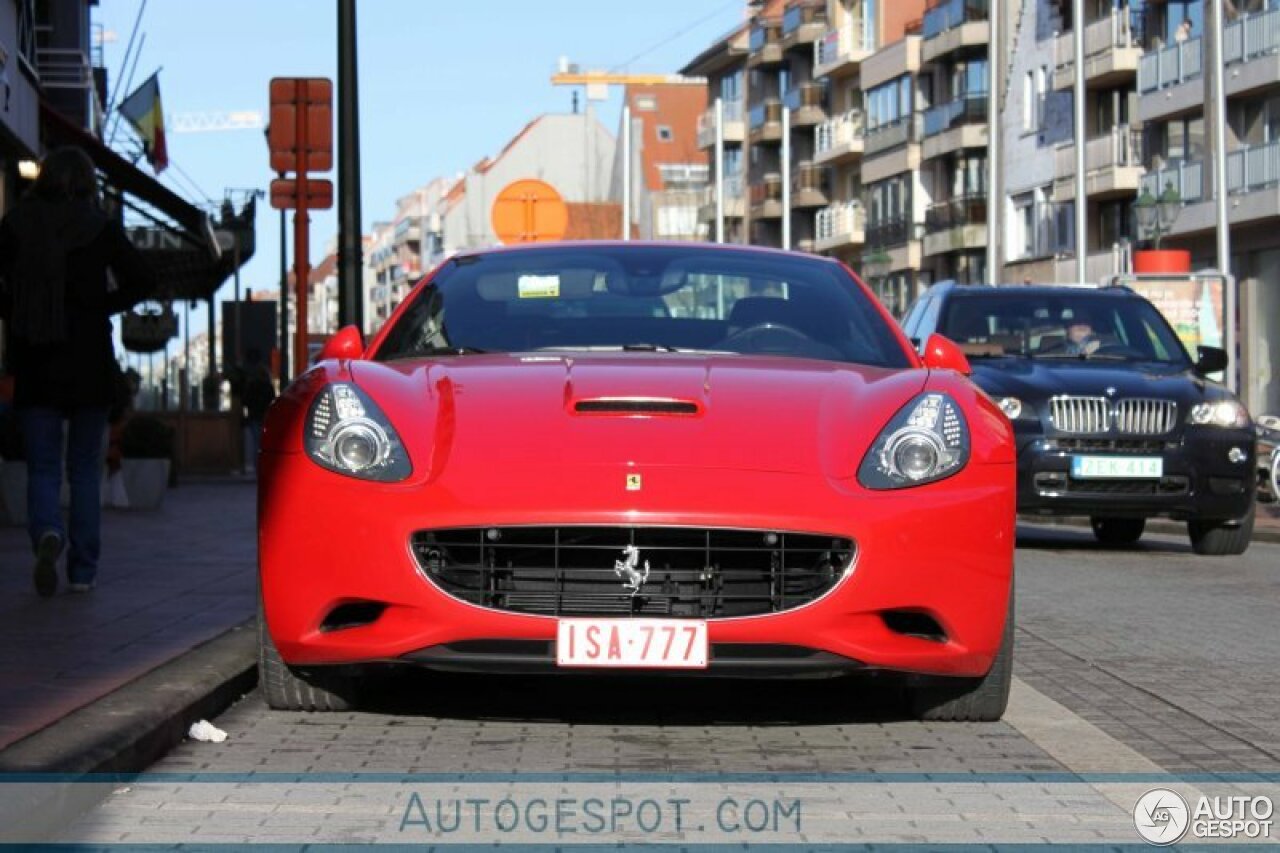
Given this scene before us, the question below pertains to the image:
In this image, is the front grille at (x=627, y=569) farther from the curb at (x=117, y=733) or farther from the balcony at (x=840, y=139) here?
the balcony at (x=840, y=139)

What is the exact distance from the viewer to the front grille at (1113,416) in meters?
15.1

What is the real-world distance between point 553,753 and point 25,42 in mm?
22660

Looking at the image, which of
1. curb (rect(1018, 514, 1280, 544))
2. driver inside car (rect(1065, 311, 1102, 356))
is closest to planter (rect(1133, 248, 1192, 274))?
curb (rect(1018, 514, 1280, 544))

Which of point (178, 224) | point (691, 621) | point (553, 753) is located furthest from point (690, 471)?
point (178, 224)

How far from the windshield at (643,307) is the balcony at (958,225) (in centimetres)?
6998

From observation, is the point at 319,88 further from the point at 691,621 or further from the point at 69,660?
the point at 691,621

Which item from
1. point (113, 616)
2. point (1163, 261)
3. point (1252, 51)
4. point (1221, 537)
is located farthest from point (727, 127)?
point (113, 616)

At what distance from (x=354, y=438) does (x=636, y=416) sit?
767 millimetres

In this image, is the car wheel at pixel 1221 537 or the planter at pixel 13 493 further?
the planter at pixel 13 493

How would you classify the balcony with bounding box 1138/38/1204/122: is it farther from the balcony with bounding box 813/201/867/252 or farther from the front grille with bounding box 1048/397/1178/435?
the front grille with bounding box 1048/397/1178/435

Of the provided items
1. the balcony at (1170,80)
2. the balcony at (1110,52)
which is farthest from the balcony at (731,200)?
the balcony at (1170,80)

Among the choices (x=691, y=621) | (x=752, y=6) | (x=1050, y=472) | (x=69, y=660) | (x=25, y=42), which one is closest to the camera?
(x=691, y=621)

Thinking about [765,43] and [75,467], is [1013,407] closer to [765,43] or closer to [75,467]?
[75,467]

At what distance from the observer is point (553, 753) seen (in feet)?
20.9
